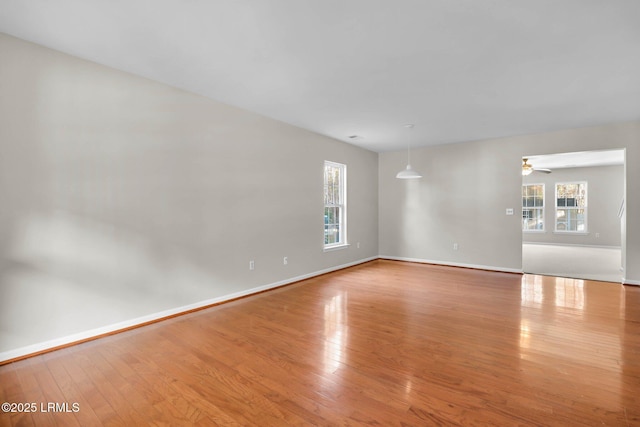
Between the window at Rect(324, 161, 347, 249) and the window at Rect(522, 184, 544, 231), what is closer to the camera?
the window at Rect(324, 161, 347, 249)

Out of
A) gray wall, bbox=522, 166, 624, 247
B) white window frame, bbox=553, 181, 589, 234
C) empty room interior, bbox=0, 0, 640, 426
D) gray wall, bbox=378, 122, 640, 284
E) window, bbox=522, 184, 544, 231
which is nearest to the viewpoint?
empty room interior, bbox=0, 0, 640, 426

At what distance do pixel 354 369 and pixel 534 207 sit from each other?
402 inches

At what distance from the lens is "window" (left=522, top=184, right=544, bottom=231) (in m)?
9.76

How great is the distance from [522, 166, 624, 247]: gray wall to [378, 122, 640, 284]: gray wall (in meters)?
5.10

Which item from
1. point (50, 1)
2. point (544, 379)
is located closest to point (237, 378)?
point (544, 379)

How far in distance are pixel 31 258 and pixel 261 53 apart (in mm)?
2662

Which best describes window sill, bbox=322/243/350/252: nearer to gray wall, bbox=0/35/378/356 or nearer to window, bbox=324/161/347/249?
window, bbox=324/161/347/249

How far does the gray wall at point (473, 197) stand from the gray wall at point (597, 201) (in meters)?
5.10

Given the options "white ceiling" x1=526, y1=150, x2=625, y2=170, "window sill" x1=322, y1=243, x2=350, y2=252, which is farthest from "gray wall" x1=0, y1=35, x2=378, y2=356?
"white ceiling" x1=526, y1=150, x2=625, y2=170

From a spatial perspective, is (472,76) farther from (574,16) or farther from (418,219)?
(418,219)

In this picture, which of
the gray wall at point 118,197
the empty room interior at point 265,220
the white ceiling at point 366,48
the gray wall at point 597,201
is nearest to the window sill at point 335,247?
the empty room interior at point 265,220

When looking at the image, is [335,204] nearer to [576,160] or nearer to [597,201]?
[576,160]

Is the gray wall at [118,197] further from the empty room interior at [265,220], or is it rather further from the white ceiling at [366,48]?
the white ceiling at [366,48]

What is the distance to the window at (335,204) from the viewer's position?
5963 mm
